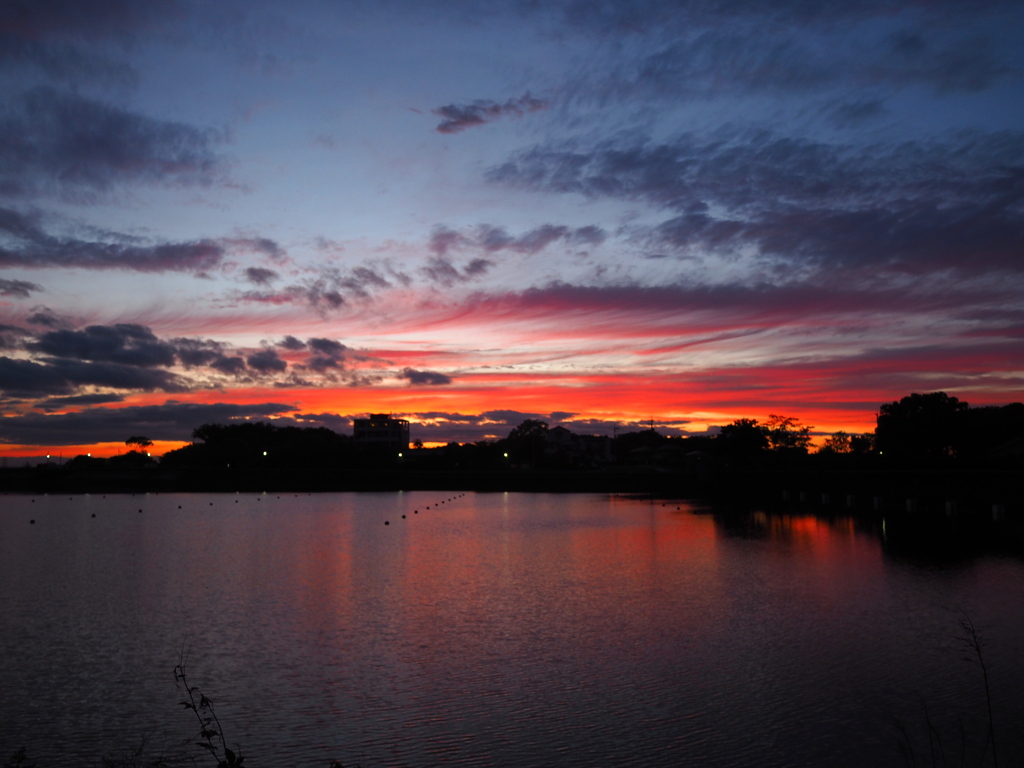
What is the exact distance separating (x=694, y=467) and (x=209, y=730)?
111780 millimetres

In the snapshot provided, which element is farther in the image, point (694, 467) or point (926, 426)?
point (694, 467)

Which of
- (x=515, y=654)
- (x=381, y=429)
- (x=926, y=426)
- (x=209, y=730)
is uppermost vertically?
(x=381, y=429)

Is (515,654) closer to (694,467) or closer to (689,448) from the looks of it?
(694,467)

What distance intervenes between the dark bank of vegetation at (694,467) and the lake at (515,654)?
34.6 metres

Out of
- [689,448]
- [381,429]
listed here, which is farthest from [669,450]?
[381,429]

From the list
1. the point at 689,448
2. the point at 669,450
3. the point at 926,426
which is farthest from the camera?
the point at 689,448

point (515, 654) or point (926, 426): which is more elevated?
point (926, 426)

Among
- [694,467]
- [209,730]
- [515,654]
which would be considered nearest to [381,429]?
[694,467]

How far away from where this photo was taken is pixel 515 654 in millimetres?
17062

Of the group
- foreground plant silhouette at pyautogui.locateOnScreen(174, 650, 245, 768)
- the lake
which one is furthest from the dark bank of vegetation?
foreground plant silhouette at pyautogui.locateOnScreen(174, 650, 245, 768)

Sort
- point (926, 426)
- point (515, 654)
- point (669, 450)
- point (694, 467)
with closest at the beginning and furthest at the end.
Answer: point (515, 654) < point (926, 426) < point (694, 467) < point (669, 450)

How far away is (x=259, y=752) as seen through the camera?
11609 mm

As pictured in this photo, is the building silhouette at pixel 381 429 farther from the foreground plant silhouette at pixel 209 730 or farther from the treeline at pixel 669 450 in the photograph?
the foreground plant silhouette at pixel 209 730

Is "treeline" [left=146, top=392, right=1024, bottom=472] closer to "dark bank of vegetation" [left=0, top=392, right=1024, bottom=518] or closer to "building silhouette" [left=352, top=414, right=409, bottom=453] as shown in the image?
"dark bank of vegetation" [left=0, top=392, right=1024, bottom=518]
